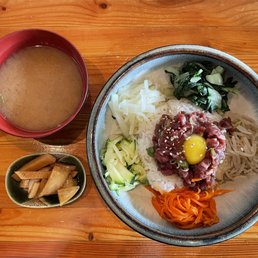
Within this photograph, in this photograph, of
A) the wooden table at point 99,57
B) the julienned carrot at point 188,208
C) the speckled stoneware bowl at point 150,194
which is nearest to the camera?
the speckled stoneware bowl at point 150,194

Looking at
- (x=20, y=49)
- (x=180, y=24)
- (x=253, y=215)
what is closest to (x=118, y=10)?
(x=180, y=24)

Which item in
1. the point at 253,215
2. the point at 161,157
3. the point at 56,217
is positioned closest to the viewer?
the point at 253,215

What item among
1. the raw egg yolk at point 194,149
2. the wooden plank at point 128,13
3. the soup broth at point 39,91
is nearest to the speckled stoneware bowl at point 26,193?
the soup broth at point 39,91

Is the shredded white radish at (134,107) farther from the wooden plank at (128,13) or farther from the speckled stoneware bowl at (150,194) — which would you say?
the wooden plank at (128,13)

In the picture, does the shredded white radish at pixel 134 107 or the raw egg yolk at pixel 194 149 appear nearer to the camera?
the raw egg yolk at pixel 194 149

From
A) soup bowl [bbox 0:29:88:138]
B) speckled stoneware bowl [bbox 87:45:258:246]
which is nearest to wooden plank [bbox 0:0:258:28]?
soup bowl [bbox 0:29:88:138]

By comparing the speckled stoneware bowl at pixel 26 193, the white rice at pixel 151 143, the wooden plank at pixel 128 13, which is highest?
the wooden plank at pixel 128 13

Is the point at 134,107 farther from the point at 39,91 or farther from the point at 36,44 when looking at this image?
the point at 36,44

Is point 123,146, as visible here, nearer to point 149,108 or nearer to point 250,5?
point 149,108
